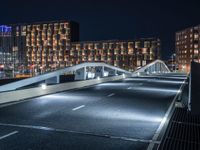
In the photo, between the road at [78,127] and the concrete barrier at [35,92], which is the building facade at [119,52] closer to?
the concrete barrier at [35,92]

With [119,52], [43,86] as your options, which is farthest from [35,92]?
[119,52]

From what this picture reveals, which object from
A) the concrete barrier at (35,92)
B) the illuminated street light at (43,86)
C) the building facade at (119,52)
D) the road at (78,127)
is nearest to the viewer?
the road at (78,127)

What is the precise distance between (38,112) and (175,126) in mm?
5713

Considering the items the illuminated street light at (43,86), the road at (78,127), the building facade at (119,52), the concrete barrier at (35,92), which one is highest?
the building facade at (119,52)

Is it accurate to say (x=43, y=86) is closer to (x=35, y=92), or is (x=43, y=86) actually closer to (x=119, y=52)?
(x=35, y=92)

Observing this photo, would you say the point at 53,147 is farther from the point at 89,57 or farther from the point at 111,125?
the point at 89,57

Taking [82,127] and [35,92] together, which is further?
[35,92]

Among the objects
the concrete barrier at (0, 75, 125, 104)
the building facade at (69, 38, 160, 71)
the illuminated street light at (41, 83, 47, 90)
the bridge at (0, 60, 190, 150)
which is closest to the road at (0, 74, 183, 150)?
the bridge at (0, 60, 190, 150)

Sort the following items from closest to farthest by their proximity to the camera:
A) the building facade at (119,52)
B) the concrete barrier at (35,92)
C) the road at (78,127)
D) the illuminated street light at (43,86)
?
the road at (78,127) < the concrete barrier at (35,92) < the illuminated street light at (43,86) < the building facade at (119,52)

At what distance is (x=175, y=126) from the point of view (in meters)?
10.4

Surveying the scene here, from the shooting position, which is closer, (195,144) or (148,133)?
(195,144)

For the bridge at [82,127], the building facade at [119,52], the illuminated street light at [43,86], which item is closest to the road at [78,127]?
the bridge at [82,127]

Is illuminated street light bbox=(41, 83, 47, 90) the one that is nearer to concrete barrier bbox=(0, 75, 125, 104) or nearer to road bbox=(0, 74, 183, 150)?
concrete barrier bbox=(0, 75, 125, 104)

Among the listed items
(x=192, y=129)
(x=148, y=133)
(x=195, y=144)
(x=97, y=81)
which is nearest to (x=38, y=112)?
(x=148, y=133)
